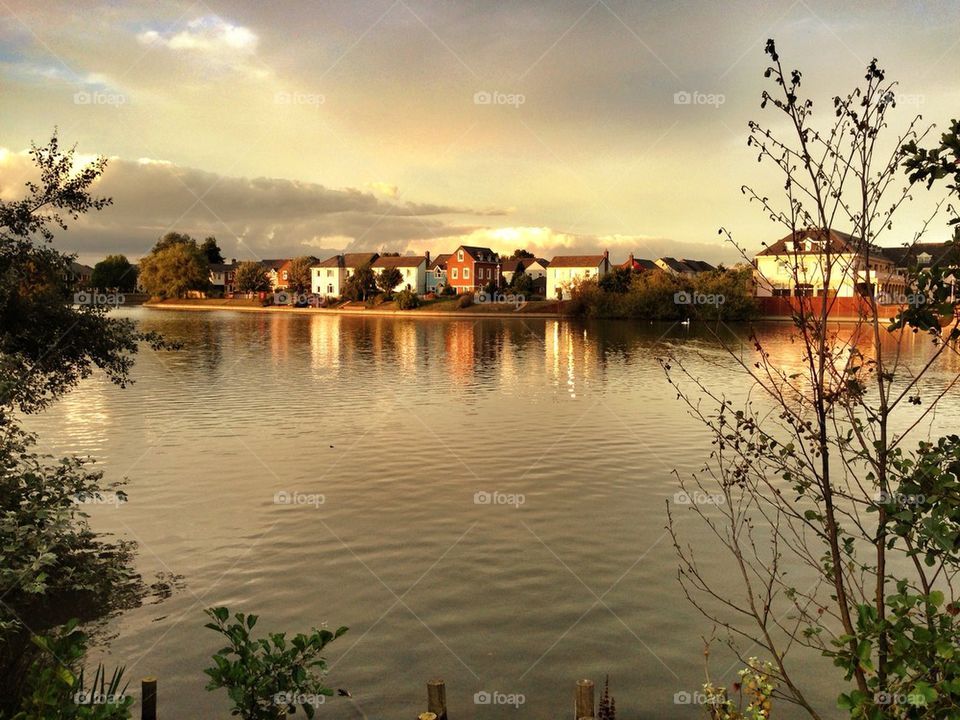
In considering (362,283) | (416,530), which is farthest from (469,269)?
(416,530)

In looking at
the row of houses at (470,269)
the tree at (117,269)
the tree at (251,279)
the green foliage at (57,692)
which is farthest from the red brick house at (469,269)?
the green foliage at (57,692)

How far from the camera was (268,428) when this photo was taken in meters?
28.0

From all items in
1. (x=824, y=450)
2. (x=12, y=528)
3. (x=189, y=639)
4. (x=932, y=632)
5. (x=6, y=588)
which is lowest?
(x=189, y=639)

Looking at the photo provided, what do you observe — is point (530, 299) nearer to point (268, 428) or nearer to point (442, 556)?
point (268, 428)

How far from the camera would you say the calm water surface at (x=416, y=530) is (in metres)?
11.0

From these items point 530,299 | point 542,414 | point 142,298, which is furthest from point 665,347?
point 142,298

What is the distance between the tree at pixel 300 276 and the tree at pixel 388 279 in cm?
3090

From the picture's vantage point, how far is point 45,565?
13.1m

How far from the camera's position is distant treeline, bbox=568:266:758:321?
100375 millimetres

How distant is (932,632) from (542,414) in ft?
88.0

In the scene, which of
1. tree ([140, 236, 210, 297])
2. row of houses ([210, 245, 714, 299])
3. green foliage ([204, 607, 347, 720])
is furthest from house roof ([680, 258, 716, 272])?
green foliage ([204, 607, 347, 720])

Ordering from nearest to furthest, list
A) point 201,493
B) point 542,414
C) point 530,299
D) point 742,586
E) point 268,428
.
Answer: point 742,586 → point 201,493 → point 268,428 → point 542,414 → point 530,299

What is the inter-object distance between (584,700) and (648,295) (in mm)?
100180

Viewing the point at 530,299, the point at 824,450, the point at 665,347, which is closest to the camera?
the point at 824,450
